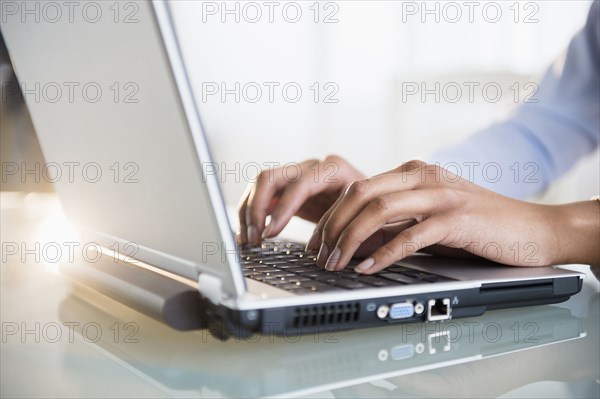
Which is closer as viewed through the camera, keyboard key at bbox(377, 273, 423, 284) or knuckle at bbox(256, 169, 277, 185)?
keyboard key at bbox(377, 273, 423, 284)

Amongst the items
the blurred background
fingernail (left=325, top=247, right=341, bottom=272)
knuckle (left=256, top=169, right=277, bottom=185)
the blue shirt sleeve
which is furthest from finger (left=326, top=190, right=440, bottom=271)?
the blurred background

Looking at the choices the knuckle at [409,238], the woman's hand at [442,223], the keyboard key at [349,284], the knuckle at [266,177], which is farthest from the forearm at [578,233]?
the knuckle at [266,177]

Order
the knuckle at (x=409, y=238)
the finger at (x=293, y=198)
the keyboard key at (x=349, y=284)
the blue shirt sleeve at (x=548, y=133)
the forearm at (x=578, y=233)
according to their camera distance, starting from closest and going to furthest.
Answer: the keyboard key at (x=349, y=284) < the knuckle at (x=409, y=238) < the forearm at (x=578, y=233) < the finger at (x=293, y=198) < the blue shirt sleeve at (x=548, y=133)

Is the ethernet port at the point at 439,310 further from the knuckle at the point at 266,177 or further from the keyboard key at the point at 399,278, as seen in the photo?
the knuckle at the point at 266,177

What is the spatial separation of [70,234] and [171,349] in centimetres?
40

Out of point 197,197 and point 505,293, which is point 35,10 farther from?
point 505,293

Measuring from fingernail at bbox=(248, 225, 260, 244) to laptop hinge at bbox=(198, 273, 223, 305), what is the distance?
1.58ft

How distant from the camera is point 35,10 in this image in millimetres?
671

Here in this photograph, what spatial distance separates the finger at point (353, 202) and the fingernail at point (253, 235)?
0.29 meters

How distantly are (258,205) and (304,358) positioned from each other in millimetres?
508

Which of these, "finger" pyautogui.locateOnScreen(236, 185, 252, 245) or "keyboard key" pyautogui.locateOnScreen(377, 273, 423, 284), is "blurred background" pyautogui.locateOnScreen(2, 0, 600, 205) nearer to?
"finger" pyautogui.locateOnScreen(236, 185, 252, 245)

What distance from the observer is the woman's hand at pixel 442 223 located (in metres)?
0.70

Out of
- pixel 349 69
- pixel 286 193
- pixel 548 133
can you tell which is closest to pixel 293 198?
pixel 286 193

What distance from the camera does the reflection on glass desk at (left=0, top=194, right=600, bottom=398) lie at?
A: 0.47 metres
